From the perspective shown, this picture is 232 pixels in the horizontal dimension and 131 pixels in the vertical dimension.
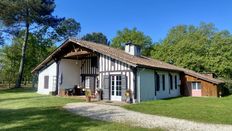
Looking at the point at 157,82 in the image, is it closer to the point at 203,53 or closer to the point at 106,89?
the point at 106,89

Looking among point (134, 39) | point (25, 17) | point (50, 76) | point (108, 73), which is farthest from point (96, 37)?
point (108, 73)

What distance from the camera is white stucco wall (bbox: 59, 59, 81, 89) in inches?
814

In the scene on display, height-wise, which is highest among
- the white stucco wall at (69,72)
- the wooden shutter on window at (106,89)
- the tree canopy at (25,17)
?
the tree canopy at (25,17)

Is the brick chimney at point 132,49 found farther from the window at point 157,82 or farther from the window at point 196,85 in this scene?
the window at point 196,85

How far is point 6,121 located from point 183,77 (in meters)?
18.6

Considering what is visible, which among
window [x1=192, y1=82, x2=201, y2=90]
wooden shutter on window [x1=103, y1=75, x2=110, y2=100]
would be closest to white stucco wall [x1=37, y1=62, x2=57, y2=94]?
wooden shutter on window [x1=103, y1=75, x2=110, y2=100]

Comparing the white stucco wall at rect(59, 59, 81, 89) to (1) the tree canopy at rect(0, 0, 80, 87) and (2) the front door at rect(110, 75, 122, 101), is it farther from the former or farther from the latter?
(1) the tree canopy at rect(0, 0, 80, 87)

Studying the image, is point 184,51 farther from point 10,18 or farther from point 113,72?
point 10,18

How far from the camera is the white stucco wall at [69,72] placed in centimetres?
2069

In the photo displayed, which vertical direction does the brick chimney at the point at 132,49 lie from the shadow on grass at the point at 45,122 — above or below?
above

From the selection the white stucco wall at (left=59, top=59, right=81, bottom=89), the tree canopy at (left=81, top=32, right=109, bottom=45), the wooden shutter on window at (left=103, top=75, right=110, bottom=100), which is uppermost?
the tree canopy at (left=81, top=32, right=109, bottom=45)

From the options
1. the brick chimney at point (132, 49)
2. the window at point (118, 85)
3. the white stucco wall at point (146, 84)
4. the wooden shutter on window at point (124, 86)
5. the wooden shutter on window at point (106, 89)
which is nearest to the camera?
the wooden shutter on window at point (124, 86)

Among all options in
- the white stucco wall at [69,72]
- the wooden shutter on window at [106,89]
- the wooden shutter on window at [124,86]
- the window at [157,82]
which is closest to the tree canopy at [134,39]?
the white stucco wall at [69,72]

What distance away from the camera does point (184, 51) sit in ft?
116
